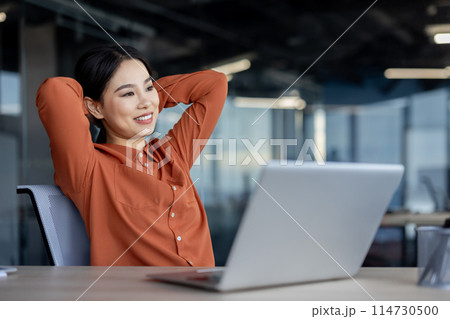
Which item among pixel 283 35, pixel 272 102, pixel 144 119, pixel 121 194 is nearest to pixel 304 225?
pixel 121 194

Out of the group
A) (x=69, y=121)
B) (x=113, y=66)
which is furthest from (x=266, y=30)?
(x=69, y=121)

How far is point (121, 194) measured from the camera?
1359 millimetres

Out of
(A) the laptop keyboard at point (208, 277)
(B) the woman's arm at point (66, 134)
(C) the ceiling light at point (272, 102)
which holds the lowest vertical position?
(A) the laptop keyboard at point (208, 277)

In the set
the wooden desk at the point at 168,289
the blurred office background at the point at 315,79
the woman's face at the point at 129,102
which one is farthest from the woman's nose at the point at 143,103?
the blurred office background at the point at 315,79

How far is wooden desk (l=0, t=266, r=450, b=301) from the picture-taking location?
2.33 ft

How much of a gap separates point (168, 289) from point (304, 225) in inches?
8.5

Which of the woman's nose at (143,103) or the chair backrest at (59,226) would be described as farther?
the woman's nose at (143,103)

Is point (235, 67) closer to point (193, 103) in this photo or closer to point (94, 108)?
point (193, 103)

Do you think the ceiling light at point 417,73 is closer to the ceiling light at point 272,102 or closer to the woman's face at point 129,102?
the ceiling light at point 272,102

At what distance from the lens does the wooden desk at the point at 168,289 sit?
710 millimetres

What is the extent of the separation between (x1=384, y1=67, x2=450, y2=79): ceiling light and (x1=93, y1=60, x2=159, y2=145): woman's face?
263 centimetres

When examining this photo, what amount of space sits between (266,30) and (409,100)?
1106 millimetres

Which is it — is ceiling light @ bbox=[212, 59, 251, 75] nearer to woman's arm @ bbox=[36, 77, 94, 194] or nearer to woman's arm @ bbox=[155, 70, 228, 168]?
woman's arm @ bbox=[155, 70, 228, 168]
